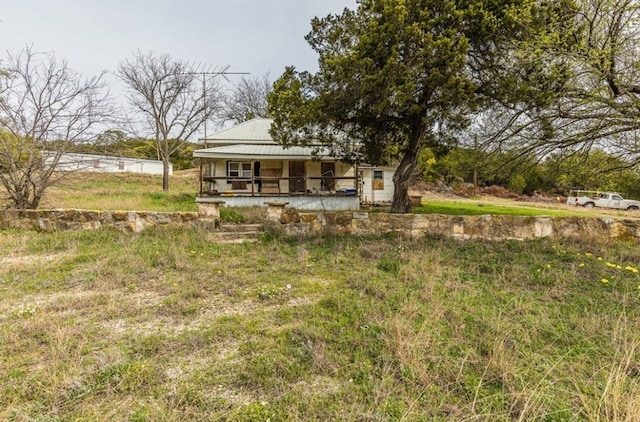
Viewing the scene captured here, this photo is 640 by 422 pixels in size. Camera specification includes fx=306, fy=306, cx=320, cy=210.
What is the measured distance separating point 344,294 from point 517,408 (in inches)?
92.7

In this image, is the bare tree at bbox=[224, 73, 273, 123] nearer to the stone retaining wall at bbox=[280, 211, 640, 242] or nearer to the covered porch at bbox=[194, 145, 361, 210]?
the covered porch at bbox=[194, 145, 361, 210]

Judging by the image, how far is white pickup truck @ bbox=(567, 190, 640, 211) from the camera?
2509 centimetres

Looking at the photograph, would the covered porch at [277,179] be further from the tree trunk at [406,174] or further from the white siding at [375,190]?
the tree trunk at [406,174]

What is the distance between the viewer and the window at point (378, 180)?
19188 millimetres

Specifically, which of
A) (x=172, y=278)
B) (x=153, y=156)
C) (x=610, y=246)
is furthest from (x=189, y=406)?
(x=153, y=156)

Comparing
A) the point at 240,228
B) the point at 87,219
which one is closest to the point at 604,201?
the point at 240,228

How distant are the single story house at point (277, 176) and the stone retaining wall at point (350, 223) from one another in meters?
6.62

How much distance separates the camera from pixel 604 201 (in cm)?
2575

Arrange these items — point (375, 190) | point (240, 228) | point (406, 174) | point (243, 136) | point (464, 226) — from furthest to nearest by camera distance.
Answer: point (375, 190)
point (243, 136)
point (406, 174)
point (240, 228)
point (464, 226)

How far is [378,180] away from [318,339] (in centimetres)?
1689

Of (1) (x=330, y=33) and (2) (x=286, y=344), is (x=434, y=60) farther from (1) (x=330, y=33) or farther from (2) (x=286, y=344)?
(2) (x=286, y=344)

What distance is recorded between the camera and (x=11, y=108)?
27.9 feet

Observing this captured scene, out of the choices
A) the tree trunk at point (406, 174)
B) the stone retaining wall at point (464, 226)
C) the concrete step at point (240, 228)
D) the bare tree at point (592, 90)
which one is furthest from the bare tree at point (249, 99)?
the bare tree at point (592, 90)

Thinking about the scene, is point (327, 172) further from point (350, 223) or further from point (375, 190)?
point (350, 223)
